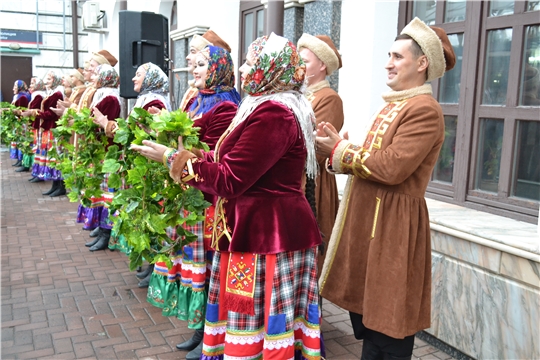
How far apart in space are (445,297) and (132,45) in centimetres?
482

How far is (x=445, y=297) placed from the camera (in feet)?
11.8

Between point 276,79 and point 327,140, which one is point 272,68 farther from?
point 327,140

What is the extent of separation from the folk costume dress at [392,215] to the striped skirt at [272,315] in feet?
0.84

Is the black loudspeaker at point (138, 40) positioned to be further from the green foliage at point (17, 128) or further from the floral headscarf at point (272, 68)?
the green foliage at point (17, 128)

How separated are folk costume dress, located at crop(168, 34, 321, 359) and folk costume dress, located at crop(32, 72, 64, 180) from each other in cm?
748

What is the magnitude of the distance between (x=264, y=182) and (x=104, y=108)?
12.7ft

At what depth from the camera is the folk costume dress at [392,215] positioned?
257 centimetres

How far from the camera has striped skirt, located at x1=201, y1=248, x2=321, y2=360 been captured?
251cm

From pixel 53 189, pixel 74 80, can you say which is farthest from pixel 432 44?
pixel 53 189

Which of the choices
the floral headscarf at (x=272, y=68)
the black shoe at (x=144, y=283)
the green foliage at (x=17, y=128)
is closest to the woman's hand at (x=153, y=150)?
the floral headscarf at (x=272, y=68)

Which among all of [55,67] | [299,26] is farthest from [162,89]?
[55,67]

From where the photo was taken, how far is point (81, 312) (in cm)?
434

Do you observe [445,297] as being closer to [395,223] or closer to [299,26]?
[395,223]

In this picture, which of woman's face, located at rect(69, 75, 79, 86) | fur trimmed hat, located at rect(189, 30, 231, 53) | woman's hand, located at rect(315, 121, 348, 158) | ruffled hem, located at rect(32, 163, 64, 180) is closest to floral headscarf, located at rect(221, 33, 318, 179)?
woman's hand, located at rect(315, 121, 348, 158)
